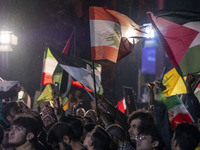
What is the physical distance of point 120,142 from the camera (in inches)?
202

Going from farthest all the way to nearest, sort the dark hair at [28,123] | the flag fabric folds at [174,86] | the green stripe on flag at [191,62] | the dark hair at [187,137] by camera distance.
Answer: the flag fabric folds at [174,86]
the green stripe on flag at [191,62]
the dark hair at [28,123]
the dark hair at [187,137]

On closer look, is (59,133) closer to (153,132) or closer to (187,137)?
(153,132)

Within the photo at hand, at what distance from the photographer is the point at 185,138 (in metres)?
4.01

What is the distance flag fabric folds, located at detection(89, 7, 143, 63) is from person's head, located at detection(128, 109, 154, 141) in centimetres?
206

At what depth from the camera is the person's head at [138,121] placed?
4543 millimetres

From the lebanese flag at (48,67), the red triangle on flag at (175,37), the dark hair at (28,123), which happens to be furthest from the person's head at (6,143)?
the lebanese flag at (48,67)

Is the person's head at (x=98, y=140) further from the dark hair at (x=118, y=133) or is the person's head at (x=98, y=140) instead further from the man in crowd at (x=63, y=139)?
the dark hair at (x=118, y=133)

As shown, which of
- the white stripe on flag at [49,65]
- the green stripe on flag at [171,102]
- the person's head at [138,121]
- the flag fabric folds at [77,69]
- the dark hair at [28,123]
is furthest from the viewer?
the white stripe on flag at [49,65]

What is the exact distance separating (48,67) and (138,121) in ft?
15.3

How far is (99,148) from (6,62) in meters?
9.65

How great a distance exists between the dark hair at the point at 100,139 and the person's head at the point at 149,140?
42 cm

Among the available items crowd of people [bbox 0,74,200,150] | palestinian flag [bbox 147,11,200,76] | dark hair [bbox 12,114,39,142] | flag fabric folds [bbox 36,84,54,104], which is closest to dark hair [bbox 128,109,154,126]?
crowd of people [bbox 0,74,200,150]

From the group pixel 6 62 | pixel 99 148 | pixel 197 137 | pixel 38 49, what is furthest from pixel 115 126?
pixel 38 49

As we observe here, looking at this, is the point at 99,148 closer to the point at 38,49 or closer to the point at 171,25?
the point at 171,25
